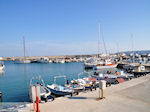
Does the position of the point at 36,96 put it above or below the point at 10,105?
above

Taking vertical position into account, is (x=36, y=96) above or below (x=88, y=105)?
above

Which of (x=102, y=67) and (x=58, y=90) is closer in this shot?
(x=58, y=90)

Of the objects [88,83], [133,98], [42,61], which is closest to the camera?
[133,98]

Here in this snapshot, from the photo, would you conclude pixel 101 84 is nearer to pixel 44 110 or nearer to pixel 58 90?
pixel 44 110

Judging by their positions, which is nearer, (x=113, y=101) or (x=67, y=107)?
(x=67, y=107)

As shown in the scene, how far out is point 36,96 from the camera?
265 inches

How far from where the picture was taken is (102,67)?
47375mm

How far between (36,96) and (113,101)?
5.02 m

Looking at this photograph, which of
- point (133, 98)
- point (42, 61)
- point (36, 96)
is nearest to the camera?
point (36, 96)

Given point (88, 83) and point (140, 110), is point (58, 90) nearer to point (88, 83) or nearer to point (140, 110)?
point (88, 83)

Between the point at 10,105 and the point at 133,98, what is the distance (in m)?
8.15

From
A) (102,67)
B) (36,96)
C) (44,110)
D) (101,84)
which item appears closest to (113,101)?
(101,84)

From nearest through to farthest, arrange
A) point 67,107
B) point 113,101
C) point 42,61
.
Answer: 1. point 67,107
2. point 113,101
3. point 42,61

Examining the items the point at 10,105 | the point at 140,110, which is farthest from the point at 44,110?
the point at 140,110
